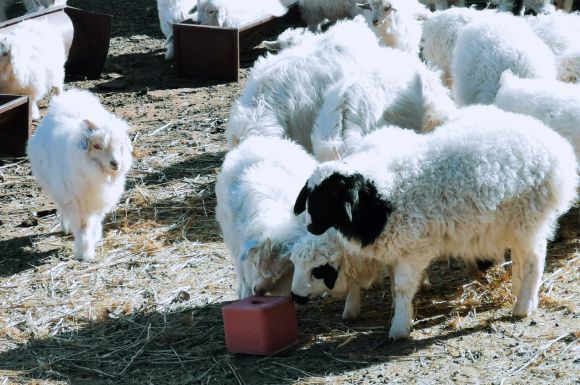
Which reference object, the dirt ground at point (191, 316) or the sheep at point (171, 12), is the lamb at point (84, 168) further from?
the sheep at point (171, 12)

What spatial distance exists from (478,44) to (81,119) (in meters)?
3.29

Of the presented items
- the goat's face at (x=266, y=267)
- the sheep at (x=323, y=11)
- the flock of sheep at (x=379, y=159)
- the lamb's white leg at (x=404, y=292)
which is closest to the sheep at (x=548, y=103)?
the flock of sheep at (x=379, y=159)

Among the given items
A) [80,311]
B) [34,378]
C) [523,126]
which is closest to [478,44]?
[523,126]

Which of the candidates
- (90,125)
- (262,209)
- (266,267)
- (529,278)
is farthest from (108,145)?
(529,278)

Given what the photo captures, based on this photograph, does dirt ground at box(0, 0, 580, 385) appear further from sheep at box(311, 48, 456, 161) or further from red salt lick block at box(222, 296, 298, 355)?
sheep at box(311, 48, 456, 161)

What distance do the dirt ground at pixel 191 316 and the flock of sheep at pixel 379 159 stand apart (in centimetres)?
23

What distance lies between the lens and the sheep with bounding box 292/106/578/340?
5.70m

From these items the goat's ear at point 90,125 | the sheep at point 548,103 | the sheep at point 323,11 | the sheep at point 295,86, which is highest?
the sheep at point 548,103

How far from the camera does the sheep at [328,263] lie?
19.2ft

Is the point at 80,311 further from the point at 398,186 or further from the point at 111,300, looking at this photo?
the point at 398,186

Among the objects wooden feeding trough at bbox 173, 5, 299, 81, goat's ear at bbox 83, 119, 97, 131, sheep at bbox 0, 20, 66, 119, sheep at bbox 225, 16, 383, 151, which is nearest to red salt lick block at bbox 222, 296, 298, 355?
sheep at bbox 225, 16, 383, 151

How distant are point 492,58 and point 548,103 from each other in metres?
1.24

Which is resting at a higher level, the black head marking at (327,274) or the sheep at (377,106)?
the sheep at (377,106)

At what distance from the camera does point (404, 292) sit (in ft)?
19.2
